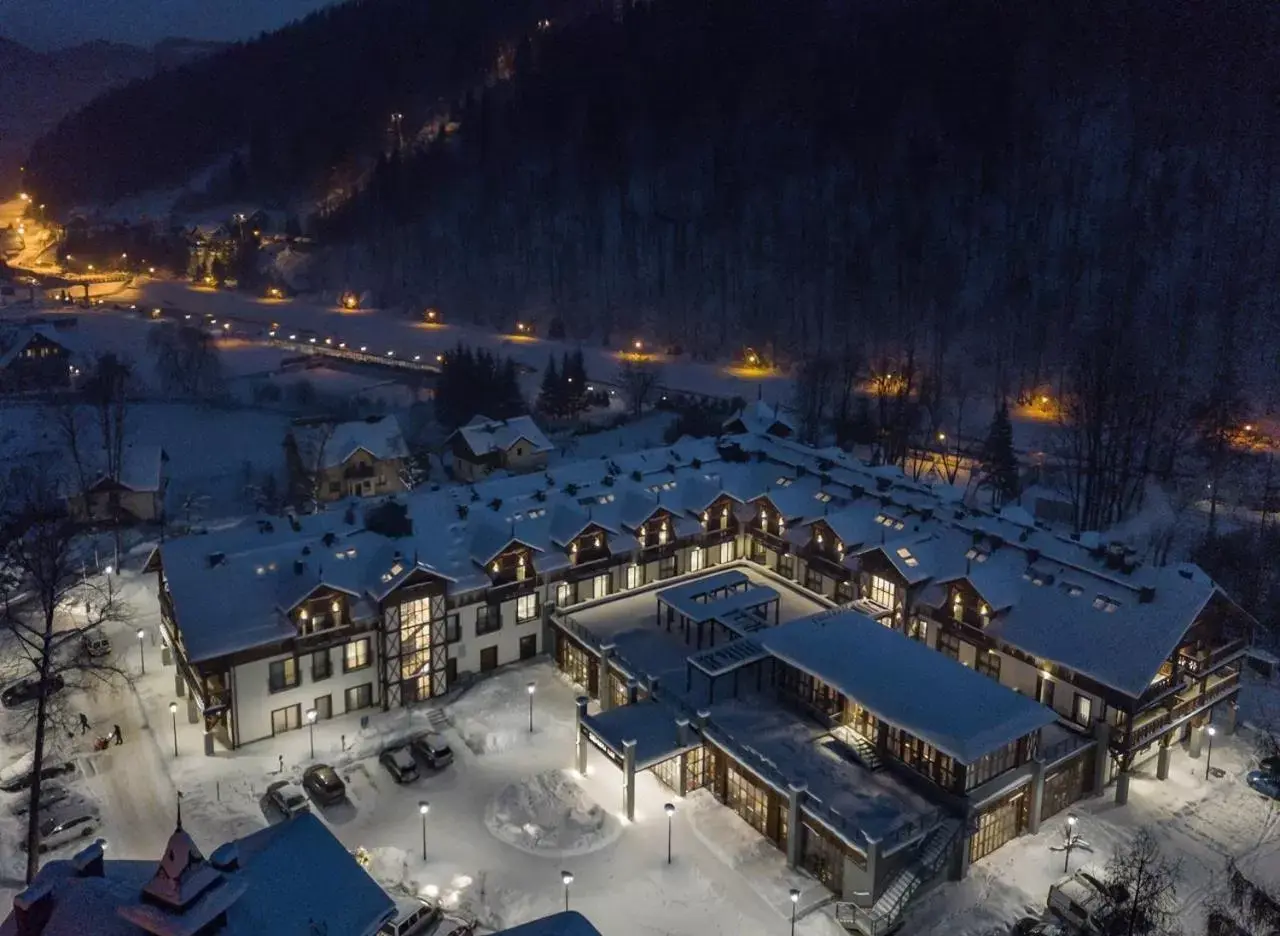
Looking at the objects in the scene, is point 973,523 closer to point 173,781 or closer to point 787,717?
point 787,717

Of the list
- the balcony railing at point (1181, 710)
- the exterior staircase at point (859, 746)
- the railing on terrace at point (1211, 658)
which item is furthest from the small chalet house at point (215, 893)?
the railing on terrace at point (1211, 658)

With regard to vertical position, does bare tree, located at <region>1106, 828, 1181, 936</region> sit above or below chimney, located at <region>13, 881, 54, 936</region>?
below

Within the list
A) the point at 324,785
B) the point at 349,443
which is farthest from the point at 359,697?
the point at 349,443

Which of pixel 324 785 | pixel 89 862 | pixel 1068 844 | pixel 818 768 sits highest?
pixel 89 862

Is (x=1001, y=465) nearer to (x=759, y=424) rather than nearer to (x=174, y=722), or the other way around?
(x=759, y=424)

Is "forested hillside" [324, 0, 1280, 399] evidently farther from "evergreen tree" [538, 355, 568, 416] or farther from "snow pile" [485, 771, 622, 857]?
"snow pile" [485, 771, 622, 857]

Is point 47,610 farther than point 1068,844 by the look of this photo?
No

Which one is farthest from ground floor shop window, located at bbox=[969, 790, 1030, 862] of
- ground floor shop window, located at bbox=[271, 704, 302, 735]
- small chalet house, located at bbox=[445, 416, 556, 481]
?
small chalet house, located at bbox=[445, 416, 556, 481]
